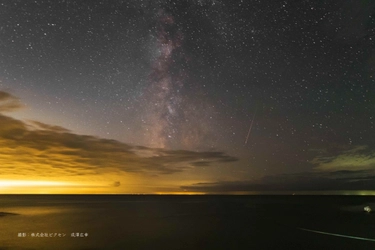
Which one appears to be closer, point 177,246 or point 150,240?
point 177,246

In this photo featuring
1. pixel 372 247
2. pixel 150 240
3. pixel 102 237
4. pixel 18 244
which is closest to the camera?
pixel 372 247

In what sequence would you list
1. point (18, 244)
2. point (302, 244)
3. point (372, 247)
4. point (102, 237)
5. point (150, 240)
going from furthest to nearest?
point (102, 237), point (150, 240), point (18, 244), point (302, 244), point (372, 247)

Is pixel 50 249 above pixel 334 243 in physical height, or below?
above

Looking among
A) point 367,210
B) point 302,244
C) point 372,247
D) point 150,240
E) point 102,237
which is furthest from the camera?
point 367,210

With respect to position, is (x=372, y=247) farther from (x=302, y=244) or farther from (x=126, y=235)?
(x=126, y=235)

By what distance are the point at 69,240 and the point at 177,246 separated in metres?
6.62

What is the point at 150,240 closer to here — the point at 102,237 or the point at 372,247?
the point at 102,237

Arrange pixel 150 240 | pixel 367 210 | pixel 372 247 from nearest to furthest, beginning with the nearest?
pixel 372 247 < pixel 150 240 < pixel 367 210

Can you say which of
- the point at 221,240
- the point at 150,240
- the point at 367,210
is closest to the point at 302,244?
the point at 221,240

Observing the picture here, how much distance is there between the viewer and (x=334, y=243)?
1498cm

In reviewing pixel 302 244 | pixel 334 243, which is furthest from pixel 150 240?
pixel 334 243

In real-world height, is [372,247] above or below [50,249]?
below

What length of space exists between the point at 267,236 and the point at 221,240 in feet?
10.6

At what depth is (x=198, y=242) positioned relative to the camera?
16.0m
